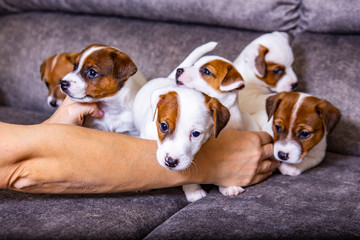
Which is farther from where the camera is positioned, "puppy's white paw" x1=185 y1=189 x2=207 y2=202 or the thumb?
the thumb

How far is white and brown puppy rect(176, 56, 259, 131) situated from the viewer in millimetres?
2184

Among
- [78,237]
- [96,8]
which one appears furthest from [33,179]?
[96,8]

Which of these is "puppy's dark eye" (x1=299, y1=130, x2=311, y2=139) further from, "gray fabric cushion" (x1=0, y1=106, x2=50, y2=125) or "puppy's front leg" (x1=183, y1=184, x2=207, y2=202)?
"gray fabric cushion" (x1=0, y1=106, x2=50, y2=125)

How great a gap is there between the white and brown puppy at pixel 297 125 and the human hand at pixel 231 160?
0.40 ft

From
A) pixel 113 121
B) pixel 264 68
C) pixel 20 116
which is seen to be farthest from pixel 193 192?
pixel 20 116

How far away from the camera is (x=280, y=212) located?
5.64 feet

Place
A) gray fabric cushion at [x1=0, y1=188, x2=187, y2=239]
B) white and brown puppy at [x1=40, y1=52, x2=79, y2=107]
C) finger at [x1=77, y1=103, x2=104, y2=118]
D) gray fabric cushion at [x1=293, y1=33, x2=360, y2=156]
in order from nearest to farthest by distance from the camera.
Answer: gray fabric cushion at [x1=0, y1=188, x2=187, y2=239], finger at [x1=77, y1=103, x2=104, y2=118], gray fabric cushion at [x1=293, y1=33, x2=360, y2=156], white and brown puppy at [x1=40, y1=52, x2=79, y2=107]

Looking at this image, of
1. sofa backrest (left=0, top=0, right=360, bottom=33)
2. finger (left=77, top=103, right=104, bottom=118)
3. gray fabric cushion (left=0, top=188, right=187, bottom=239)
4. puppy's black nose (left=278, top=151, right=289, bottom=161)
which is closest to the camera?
gray fabric cushion (left=0, top=188, right=187, bottom=239)

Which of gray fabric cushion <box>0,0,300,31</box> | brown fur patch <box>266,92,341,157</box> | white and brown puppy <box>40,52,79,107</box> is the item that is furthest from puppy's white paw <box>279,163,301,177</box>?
white and brown puppy <box>40,52,79,107</box>

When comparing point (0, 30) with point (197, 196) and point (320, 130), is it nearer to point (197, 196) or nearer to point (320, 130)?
point (197, 196)

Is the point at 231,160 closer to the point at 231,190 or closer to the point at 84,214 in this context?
the point at 231,190

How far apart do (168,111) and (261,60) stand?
1.12 metres

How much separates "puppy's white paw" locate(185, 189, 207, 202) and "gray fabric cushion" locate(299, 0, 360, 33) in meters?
1.35

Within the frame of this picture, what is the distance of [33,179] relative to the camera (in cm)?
162
